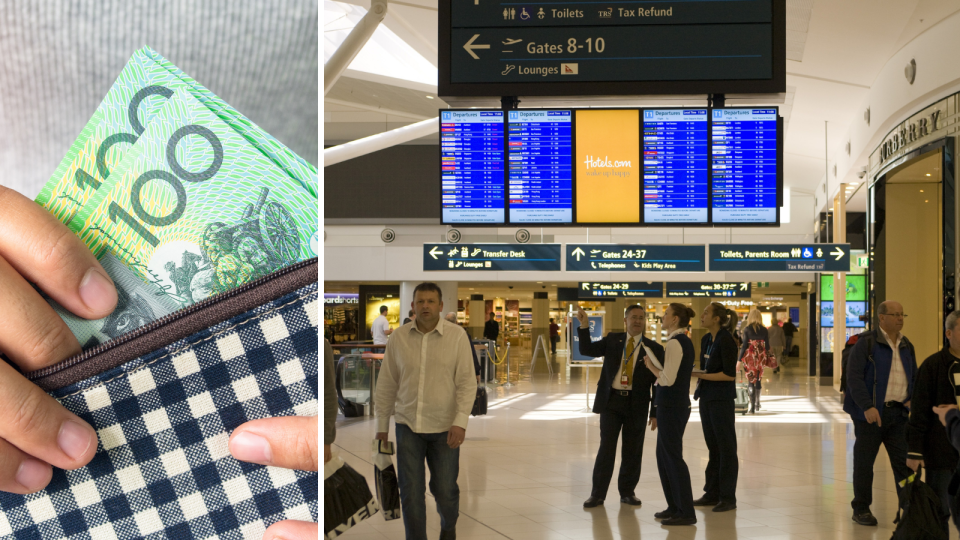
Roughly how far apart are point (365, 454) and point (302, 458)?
6.33 meters

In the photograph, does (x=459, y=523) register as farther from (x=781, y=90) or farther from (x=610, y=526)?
(x=781, y=90)

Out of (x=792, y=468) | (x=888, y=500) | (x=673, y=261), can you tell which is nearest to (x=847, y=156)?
(x=673, y=261)

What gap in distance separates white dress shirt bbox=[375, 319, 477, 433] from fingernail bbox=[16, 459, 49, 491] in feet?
9.49

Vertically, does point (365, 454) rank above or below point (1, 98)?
below

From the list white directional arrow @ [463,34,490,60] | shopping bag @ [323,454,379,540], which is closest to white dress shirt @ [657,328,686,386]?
white directional arrow @ [463,34,490,60]

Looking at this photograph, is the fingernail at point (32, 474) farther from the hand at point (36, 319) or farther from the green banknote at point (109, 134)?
the green banknote at point (109, 134)

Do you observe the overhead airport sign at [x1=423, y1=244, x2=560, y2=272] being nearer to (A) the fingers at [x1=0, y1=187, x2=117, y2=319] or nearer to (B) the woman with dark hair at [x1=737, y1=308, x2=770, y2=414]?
(B) the woman with dark hair at [x1=737, y1=308, x2=770, y2=414]

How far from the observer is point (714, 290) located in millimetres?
21078

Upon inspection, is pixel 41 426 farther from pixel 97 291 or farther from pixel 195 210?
A: pixel 195 210

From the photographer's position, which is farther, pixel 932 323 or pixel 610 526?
pixel 932 323

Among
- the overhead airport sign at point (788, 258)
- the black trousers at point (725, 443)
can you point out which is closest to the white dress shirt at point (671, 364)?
the black trousers at point (725, 443)

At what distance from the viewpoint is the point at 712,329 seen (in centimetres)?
619

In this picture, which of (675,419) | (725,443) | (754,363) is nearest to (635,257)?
(754,363)

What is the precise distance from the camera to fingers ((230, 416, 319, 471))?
133cm
